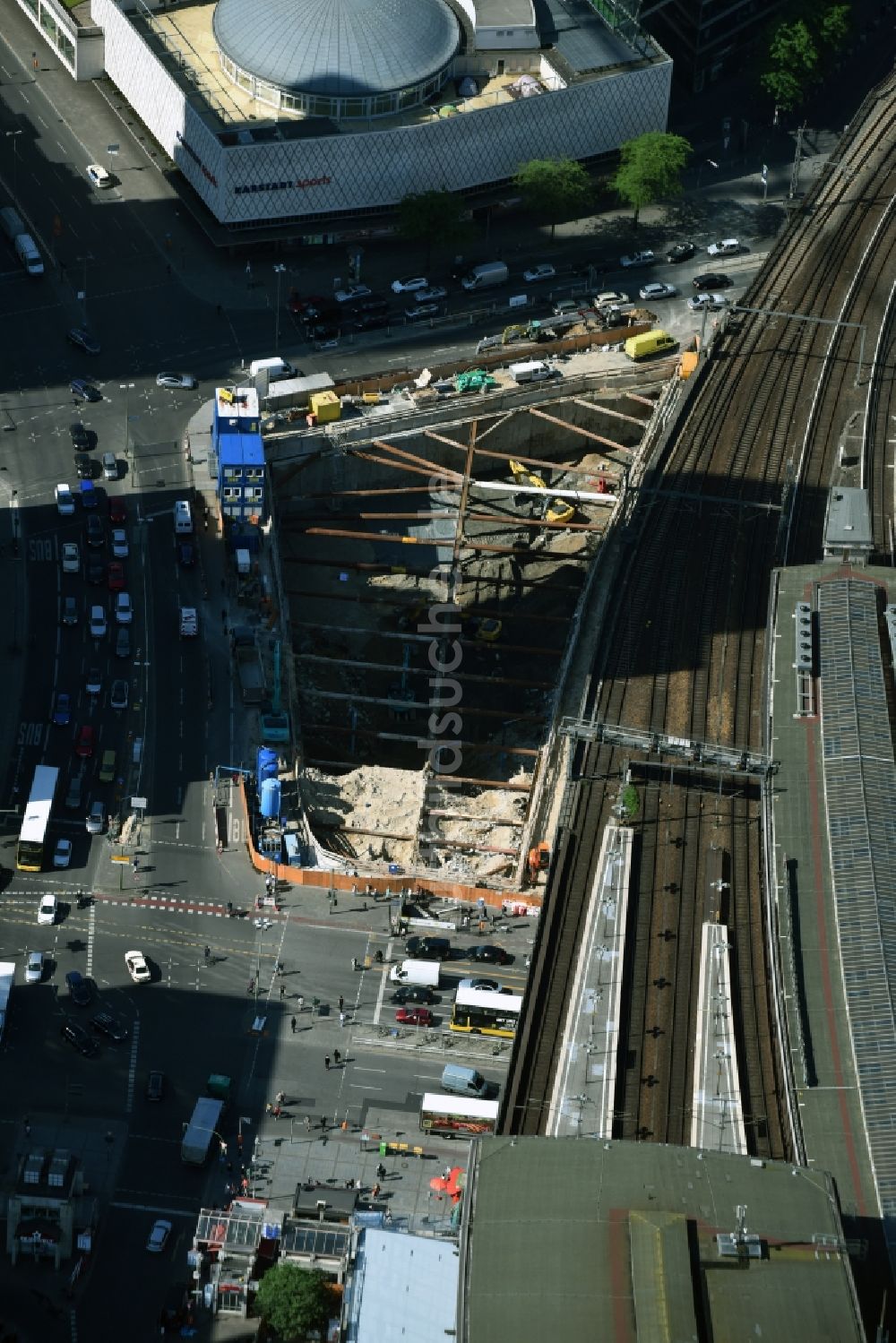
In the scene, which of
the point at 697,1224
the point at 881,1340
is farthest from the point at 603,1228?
the point at 881,1340

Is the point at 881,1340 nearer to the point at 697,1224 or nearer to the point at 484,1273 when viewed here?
the point at 697,1224

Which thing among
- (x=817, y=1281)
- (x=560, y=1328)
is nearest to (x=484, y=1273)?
(x=560, y=1328)

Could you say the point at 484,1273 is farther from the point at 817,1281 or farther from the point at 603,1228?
the point at 817,1281

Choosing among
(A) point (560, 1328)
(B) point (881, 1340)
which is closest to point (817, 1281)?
(B) point (881, 1340)

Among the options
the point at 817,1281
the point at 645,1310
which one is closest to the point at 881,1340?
the point at 817,1281

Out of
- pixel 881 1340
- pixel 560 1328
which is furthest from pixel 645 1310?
pixel 881 1340

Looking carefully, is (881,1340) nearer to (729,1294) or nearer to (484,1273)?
(729,1294)
